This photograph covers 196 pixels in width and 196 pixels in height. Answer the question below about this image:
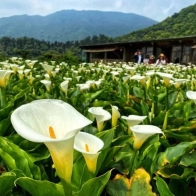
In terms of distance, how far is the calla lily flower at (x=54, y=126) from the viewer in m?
0.75

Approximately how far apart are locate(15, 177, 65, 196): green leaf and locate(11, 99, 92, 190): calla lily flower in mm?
39

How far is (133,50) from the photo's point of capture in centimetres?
2900

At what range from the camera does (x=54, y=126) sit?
2.97 feet

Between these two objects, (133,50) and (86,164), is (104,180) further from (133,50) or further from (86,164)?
(133,50)

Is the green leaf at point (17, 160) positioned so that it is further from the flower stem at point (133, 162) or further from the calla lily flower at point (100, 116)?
the calla lily flower at point (100, 116)

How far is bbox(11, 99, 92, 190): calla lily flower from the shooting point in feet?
2.47

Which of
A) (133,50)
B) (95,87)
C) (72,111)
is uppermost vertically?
(72,111)

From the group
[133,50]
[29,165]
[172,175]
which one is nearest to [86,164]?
[29,165]

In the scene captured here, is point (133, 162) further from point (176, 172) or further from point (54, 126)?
point (54, 126)

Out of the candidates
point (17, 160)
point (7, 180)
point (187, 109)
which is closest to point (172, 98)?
point (187, 109)

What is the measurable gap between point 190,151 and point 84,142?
1.46ft

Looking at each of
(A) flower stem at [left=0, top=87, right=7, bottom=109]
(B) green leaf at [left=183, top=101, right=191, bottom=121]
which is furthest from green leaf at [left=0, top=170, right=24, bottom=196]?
(B) green leaf at [left=183, top=101, right=191, bottom=121]

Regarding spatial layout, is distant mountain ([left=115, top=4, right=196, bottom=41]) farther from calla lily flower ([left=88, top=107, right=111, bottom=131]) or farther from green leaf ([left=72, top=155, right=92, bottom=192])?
green leaf ([left=72, top=155, right=92, bottom=192])

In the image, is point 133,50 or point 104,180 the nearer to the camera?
point 104,180
